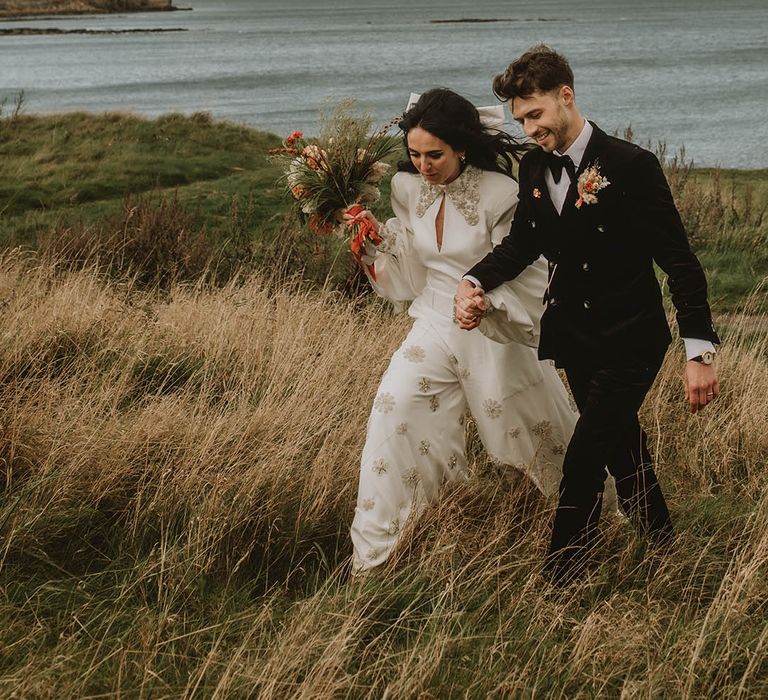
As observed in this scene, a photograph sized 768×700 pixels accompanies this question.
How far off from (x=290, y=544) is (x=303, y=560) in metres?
0.09

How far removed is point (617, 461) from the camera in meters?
3.94

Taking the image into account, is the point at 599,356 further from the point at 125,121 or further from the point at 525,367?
the point at 125,121

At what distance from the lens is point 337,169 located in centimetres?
443

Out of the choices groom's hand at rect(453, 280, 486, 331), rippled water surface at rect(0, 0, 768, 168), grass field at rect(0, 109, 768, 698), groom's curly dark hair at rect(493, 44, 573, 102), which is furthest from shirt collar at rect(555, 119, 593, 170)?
rippled water surface at rect(0, 0, 768, 168)

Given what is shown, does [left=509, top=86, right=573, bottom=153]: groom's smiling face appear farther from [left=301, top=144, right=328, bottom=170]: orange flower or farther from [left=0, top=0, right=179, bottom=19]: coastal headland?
[left=0, top=0, right=179, bottom=19]: coastal headland

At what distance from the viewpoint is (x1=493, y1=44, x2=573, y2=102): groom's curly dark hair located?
3414 millimetres

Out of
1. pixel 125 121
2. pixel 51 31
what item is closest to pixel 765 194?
pixel 125 121

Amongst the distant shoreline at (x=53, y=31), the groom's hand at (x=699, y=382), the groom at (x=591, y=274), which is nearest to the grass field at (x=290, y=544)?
the groom at (x=591, y=274)

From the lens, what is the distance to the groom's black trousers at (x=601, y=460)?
3529 millimetres

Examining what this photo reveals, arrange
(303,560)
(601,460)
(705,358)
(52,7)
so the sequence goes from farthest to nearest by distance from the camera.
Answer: (52,7), (303,560), (601,460), (705,358)

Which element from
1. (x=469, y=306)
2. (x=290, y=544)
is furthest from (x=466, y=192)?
(x=290, y=544)

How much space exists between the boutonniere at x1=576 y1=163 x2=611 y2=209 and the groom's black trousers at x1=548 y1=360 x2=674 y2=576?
1.96 ft

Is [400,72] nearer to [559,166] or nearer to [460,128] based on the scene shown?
[460,128]

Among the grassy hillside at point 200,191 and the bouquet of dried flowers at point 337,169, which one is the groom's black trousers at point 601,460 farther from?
the grassy hillside at point 200,191
